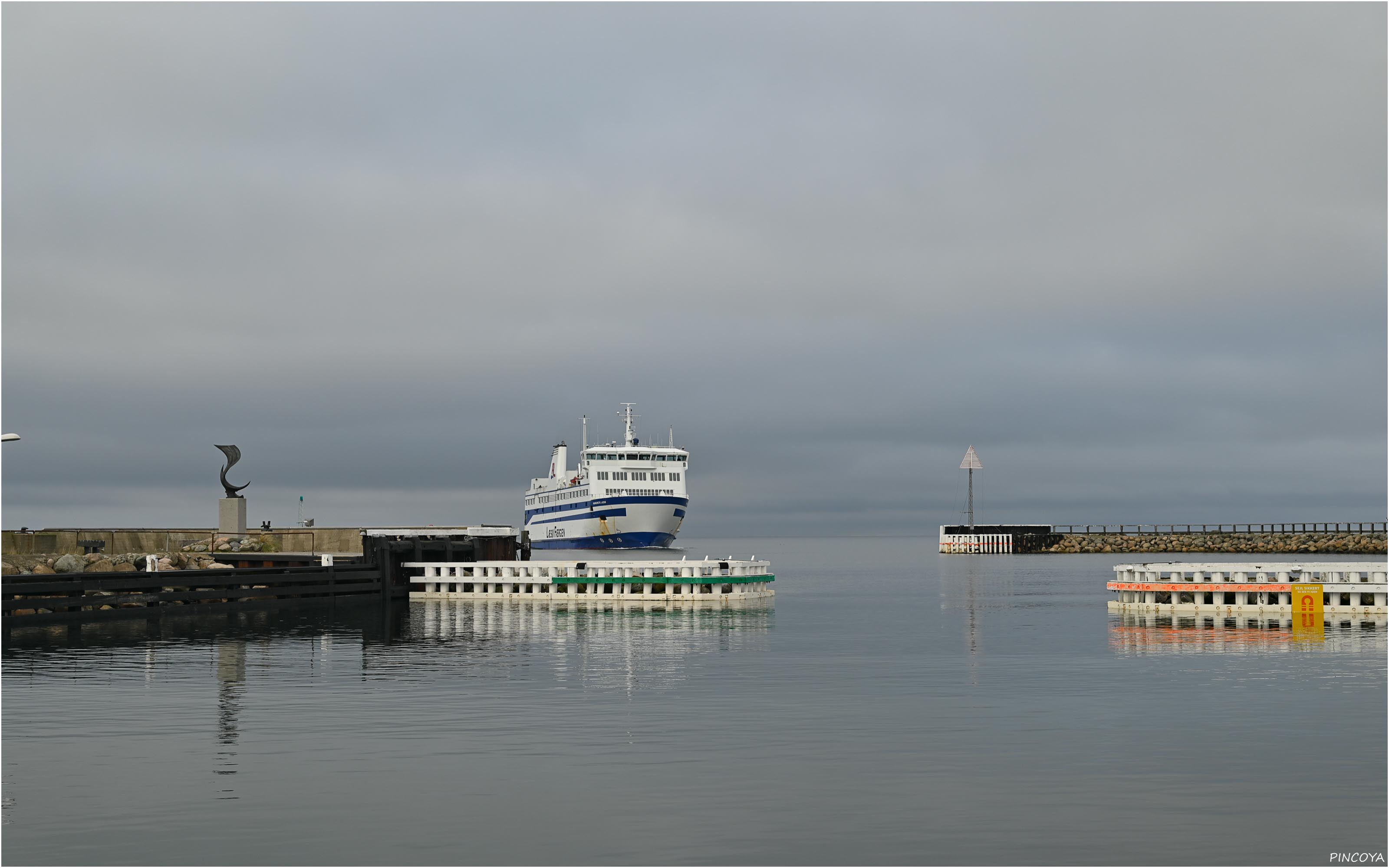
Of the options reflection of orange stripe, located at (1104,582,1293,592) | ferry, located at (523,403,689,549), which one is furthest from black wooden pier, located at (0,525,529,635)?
ferry, located at (523,403,689,549)

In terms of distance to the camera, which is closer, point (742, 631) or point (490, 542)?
point (742, 631)

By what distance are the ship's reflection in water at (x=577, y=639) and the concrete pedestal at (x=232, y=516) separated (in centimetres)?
1434

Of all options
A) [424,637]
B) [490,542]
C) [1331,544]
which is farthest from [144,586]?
[1331,544]

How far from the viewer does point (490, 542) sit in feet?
232

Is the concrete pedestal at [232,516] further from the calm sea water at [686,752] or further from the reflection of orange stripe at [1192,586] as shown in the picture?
the reflection of orange stripe at [1192,586]

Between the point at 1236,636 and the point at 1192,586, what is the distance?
935 cm

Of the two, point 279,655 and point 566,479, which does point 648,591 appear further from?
point 566,479

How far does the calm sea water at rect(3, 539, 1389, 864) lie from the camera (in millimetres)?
14844

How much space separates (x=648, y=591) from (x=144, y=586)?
21.4m

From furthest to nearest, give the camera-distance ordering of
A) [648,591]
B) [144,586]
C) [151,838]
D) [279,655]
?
[648,591] → [144,586] → [279,655] → [151,838]

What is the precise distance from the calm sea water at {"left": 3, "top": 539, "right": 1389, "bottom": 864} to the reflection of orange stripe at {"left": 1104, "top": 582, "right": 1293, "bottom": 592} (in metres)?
10.3

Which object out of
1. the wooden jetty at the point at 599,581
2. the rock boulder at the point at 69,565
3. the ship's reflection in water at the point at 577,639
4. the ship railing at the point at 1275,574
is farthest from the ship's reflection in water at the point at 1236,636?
the rock boulder at the point at 69,565

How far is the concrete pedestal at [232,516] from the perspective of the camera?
69625 millimetres

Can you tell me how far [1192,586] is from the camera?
5188 cm
